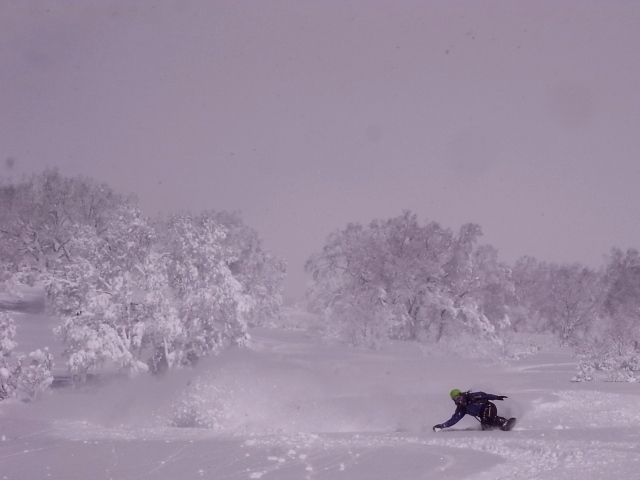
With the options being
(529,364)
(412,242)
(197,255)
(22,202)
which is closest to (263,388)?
(197,255)

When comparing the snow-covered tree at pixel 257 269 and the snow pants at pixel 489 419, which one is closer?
the snow pants at pixel 489 419

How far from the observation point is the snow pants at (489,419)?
1411 cm

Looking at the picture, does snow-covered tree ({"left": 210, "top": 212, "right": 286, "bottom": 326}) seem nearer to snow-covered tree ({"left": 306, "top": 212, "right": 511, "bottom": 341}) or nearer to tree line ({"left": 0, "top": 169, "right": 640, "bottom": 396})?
tree line ({"left": 0, "top": 169, "right": 640, "bottom": 396})

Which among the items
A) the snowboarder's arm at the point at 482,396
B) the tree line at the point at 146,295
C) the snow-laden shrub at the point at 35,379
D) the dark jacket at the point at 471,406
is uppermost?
the tree line at the point at 146,295

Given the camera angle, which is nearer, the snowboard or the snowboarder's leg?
the snowboard

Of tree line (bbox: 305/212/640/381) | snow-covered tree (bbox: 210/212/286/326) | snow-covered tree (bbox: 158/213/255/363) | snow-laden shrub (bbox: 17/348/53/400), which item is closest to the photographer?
snow-laden shrub (bbox: 17/348/53/400)

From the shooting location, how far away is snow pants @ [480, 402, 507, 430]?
14.1 m

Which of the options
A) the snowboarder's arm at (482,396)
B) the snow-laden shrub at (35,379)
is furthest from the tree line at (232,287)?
the snowboarder's arm at (482,396)

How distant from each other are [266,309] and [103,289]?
34.0 meters

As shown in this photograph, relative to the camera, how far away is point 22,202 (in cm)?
4456

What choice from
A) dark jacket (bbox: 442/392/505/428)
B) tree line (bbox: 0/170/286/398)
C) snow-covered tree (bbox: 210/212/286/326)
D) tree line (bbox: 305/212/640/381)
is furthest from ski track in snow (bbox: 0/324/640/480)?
snow-covered tree (bbox: 210/212/286/326)

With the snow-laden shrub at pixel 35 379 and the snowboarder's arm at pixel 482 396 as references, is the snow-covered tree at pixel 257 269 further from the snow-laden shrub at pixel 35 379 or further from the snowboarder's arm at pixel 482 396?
the snowboarder's arm at pixel 482 396

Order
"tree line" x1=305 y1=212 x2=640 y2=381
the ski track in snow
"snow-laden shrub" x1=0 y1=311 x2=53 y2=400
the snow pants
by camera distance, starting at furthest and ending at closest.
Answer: "tree line" x1=305 y1=212 x2=640 y2=381, "snow-laden shrub" x1=0 y1=311 x2=53 y2=400, the snow pants, the ski track in snow

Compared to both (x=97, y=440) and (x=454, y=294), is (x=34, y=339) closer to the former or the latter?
(x=97, y=440)
